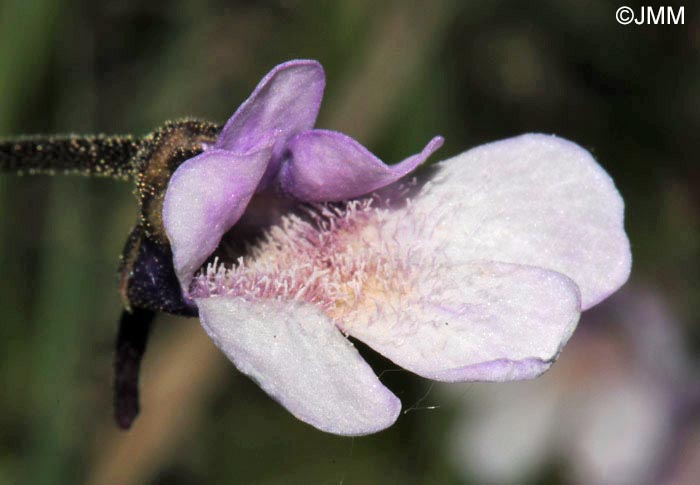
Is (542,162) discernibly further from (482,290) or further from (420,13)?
(420,13)

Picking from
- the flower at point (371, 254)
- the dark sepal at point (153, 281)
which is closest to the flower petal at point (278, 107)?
the flower at point (371, 254)

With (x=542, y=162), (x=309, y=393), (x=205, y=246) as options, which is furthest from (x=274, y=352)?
(x=542, y=162)

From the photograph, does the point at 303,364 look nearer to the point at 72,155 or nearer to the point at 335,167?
the point at 335,167

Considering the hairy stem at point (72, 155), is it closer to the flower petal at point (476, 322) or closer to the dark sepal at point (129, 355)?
the dark sepal at point (129, 355)

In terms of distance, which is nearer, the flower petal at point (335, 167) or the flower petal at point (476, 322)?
the flower petal at point (476, 322)

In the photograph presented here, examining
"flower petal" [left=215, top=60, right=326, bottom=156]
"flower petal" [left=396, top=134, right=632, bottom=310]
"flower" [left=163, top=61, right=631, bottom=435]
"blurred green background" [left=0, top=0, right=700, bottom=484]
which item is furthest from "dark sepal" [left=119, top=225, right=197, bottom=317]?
"blurred green background" [left=0, top=0, right=700, bottom=484]

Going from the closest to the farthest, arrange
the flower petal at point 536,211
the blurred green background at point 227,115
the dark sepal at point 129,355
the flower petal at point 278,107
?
1. the flower petal at point 278,107
2. the flower petal at point 536,211
3. the dark sepal at point 129,355
4. the blurred green background at point 227,115

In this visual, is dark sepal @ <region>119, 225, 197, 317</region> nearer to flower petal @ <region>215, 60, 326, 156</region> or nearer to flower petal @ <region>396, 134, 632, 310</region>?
flower petal @ <region>215, 60, 326, 156</region>

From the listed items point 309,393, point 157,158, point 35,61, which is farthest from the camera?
point 35,61
